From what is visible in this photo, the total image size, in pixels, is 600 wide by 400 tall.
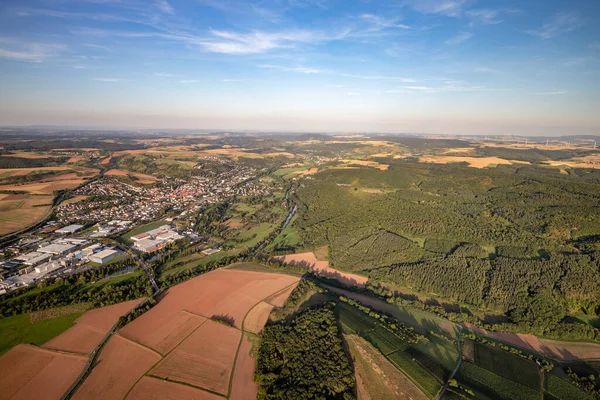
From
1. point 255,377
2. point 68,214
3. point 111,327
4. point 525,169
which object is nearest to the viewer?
point 255,377

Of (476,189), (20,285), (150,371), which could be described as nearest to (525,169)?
(476,189)

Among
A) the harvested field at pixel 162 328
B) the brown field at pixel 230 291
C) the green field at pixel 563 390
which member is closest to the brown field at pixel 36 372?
the harvested field at pixel 162 328

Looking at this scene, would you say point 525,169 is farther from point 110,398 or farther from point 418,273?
point 110,398

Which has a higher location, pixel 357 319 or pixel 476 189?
pixel 476 189

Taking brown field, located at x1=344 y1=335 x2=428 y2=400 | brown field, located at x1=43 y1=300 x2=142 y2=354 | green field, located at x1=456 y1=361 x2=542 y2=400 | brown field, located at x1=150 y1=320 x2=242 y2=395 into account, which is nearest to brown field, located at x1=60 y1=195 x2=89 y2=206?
brown field, located at x1=43 y1=300 x2=142 y2=354

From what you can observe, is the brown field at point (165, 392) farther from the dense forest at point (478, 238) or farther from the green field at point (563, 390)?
the dense forest at point (478, 238)

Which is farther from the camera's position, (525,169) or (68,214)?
(525,169)
